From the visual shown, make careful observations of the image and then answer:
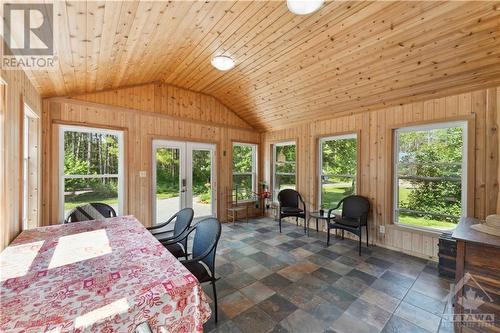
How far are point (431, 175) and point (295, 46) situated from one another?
2790mm

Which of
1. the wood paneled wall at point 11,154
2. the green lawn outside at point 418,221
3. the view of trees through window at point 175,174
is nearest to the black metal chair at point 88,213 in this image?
the wood paneled wall at point 11,154

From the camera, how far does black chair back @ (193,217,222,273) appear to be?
6.25 ft

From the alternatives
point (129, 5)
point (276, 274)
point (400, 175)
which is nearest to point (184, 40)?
point (129, 5)

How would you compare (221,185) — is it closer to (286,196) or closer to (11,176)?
(286,196)

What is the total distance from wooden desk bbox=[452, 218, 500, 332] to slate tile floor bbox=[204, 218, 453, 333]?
0.30m

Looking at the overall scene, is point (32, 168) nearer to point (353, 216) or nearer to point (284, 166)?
point (284, 166)

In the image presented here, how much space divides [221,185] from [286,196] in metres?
1.59

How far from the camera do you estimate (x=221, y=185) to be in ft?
17.1

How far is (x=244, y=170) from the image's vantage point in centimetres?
584

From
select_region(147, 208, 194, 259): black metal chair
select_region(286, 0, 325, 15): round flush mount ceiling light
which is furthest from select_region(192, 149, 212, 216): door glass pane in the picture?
select_region(286, 0, 325, 15): round flush mount ceiling light

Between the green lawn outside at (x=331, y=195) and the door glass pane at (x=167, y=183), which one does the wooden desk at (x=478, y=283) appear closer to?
the green lawn outside at (x=331, y=195)

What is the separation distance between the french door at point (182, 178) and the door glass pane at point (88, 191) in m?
0.70

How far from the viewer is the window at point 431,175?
300 cm

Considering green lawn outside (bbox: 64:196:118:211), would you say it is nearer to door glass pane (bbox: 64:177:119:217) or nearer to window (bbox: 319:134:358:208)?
door glass pane (bbox: 64:177:119:217)
